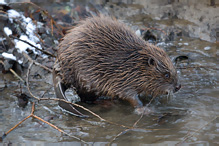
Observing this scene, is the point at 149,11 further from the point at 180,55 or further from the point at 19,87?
the point at 19,87

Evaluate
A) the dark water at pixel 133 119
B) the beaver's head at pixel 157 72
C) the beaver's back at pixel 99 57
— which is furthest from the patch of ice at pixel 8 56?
the beaver's head at pixel 157 72

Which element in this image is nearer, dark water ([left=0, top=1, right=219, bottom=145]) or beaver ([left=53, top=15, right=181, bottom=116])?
dark water ([left=0, top=1, right=219, bottom=145])

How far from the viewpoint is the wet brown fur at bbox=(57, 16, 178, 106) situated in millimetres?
3590

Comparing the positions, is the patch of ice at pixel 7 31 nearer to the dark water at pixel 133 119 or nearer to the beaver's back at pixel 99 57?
the dark water at pixel 133 119

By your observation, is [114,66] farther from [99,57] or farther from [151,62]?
[151,62]

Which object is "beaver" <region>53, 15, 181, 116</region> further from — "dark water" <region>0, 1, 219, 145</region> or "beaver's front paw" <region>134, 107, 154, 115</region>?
"dark water" <region>0, 1, 219, 145</region>

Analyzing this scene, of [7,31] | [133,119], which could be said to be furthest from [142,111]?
[7,31]

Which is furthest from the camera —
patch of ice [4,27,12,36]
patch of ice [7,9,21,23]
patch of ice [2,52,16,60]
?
patch of ice [7,9,21,23]

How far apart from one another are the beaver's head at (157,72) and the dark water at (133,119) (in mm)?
223

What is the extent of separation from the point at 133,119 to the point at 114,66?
655mm

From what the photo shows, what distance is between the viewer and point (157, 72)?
357cm

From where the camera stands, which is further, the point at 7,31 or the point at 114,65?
the point at 7,31

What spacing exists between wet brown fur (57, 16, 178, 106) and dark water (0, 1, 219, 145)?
250mm

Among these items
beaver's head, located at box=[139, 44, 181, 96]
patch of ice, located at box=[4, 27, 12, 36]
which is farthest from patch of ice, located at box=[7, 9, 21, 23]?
beaver's head, located at box=[139, 44, 181, 96]
